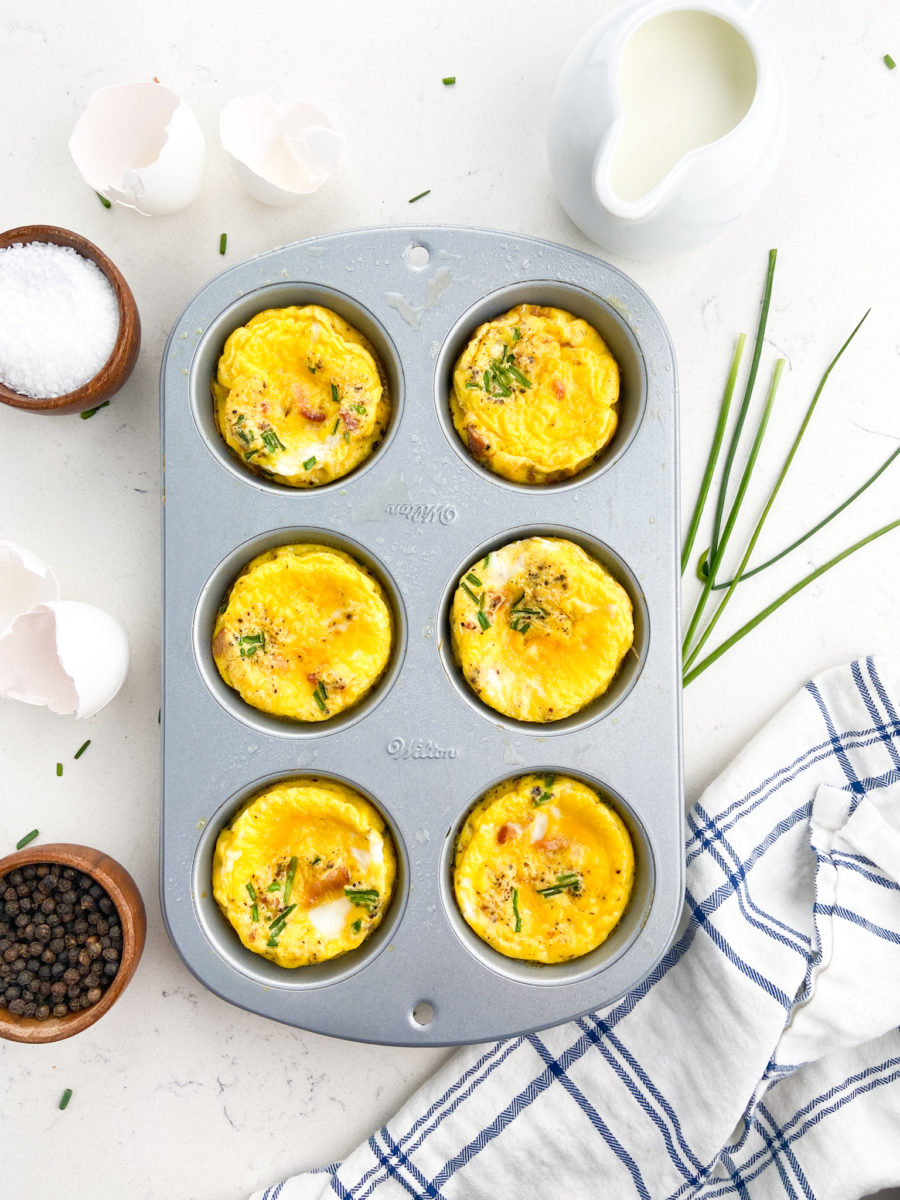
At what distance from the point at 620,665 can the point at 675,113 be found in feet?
4.18

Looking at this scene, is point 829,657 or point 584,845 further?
point 829,657

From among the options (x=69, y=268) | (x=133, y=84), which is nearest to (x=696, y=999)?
(x=69, y=268)

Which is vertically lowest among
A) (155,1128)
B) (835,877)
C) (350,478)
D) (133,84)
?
(155,1128)

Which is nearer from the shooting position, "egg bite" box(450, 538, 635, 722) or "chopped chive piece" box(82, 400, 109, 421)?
"egg bite" box(450, 538, 635, 722)

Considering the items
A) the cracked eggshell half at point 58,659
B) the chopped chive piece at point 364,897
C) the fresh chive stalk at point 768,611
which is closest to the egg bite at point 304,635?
the cracked eggshell half at point 58,659

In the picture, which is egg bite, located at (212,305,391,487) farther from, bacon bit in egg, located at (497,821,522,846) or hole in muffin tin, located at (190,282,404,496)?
bacon bit in egg, located at (497,821,522,846)

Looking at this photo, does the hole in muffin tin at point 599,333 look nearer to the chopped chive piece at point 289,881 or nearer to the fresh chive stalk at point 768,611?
the fresh chive stalk at point 768,611

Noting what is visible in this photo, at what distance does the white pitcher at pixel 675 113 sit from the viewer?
1937 mm

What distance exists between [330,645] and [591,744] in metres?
0.65

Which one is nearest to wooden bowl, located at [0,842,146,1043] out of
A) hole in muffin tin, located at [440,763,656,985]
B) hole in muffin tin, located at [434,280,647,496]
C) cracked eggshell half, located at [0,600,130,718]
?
cracked eggshell half, located at [0,600,130,718]

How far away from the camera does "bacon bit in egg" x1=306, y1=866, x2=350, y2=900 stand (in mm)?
2088

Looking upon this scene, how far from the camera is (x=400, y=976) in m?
2.06

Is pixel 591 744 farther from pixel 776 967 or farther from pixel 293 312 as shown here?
pixel 293 312

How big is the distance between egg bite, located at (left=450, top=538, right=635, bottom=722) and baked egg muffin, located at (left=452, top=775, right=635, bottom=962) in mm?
218
